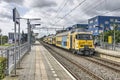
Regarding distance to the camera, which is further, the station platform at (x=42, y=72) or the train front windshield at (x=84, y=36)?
the train front windshield at (x=84, y=36)

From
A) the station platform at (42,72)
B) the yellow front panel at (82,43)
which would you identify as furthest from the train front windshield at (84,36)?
the station platform at (42,72)

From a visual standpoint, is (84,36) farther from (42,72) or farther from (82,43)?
(42,72)

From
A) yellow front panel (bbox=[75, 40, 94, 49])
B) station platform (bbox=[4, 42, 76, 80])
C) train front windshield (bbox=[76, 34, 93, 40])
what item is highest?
train front windshield (bbox=[76, 34, 93, 40])

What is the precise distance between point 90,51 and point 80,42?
177cm

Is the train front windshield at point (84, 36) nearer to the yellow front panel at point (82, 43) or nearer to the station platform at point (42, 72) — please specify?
the yellow front panel at point (82, 43)

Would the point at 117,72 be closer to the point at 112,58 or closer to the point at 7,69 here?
the point at 7,69

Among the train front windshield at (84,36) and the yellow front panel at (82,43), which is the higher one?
the train front windshield at (84,36)

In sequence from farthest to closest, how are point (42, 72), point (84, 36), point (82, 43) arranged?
point (84, 36) < point (82, 43) < point (42, 72)

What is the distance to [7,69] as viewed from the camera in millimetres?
13781

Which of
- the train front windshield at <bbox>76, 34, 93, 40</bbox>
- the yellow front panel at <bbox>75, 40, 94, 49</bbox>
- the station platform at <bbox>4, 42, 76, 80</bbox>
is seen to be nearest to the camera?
the station platform at <bbox>4, 42, 76, 80</bbox>

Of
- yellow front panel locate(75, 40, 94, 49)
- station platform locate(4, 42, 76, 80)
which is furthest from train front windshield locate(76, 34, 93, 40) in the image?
station platform locate(4, 42, 76, 80)

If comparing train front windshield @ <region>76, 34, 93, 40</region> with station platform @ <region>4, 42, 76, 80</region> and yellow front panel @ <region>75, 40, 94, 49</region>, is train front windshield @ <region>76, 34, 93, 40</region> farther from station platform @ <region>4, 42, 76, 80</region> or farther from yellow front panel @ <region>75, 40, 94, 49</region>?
station platform @ <region>4, 42, 76, 80</region>

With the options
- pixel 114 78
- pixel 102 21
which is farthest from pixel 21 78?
pixel 102 21

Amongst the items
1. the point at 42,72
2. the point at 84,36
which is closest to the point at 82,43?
the point at 84,36
